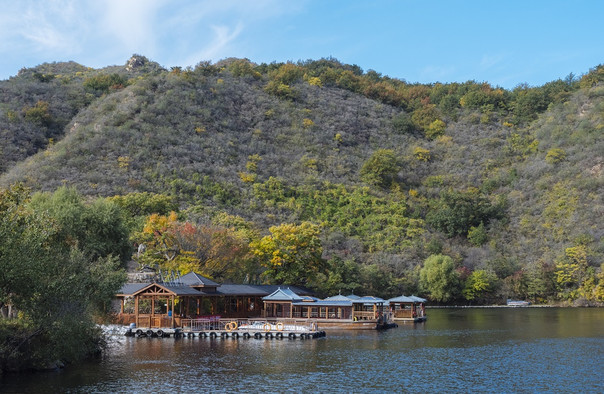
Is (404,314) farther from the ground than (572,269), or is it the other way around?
(572,269)

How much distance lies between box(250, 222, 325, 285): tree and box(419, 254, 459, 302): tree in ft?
72.2

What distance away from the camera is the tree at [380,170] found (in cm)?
11206

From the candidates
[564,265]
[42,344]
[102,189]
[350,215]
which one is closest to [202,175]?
[102,189]

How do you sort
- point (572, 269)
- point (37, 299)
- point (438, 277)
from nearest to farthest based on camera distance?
point (37, 299)
point (438, 277)
point (572, 269)

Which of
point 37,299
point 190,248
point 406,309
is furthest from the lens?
point 406,309

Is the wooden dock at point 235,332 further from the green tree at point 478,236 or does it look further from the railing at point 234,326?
the green tree at point 478,236

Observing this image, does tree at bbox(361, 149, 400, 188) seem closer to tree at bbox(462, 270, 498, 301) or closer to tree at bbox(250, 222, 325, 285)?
tree at bbox(462, 270, 498, 301)

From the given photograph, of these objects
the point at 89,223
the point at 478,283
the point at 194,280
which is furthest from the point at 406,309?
the point at 89,223

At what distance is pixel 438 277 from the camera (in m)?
85.2

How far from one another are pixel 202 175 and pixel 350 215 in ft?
81.4

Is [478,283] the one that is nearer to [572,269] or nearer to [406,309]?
[572,269]

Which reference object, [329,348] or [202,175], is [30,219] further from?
[202,175]

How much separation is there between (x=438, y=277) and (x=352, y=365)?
5270cm

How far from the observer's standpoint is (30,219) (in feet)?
112
